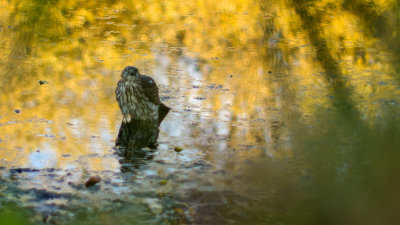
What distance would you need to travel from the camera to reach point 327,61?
7.54 meters

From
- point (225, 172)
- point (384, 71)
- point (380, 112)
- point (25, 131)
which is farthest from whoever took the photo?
point (384, 71)

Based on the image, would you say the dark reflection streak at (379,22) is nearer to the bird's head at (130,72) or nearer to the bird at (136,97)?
the bird at (136,97)

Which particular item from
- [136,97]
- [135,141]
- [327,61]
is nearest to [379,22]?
[327,61]

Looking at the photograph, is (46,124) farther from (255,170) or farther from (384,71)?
(384,71)

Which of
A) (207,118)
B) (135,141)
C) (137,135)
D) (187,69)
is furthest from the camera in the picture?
(187,69)

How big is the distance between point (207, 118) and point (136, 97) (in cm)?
75

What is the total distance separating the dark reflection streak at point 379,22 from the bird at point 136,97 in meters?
3.52

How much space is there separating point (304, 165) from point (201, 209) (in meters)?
1.20

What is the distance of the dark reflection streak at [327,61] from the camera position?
19.2 ft

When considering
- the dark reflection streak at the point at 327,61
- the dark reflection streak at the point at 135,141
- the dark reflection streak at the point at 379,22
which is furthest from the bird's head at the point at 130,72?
the dark reflection streak at the point at 379,22

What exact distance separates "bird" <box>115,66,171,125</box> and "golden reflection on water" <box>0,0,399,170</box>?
0.62ft

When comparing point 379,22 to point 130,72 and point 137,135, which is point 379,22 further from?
point 137,135

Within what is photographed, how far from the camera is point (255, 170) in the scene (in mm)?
4359

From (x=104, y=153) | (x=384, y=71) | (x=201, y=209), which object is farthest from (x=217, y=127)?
(x=384, y=71)
